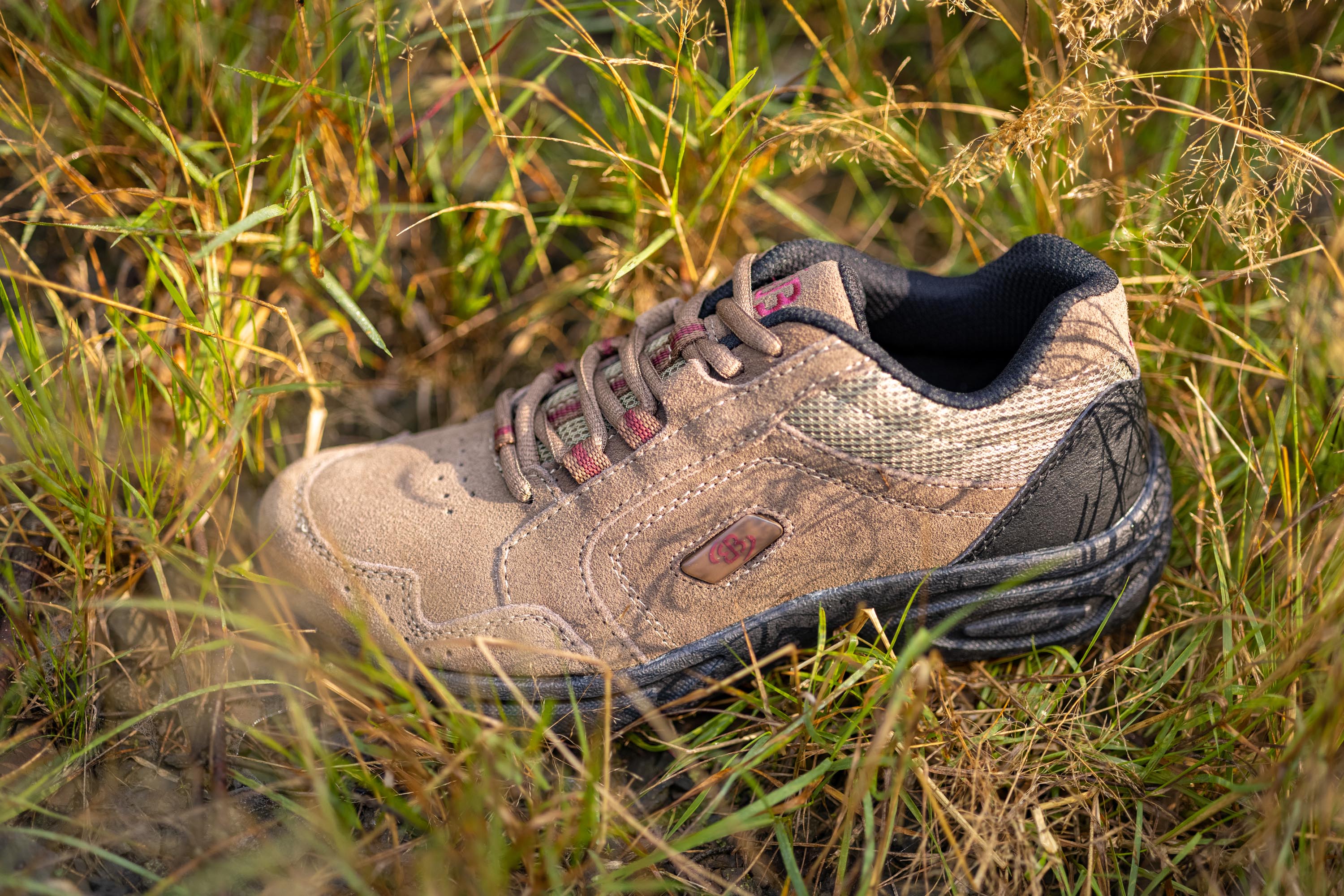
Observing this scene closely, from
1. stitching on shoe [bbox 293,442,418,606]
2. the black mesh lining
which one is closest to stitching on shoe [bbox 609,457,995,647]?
the black mesh lining

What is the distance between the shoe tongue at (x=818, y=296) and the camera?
5.03ft

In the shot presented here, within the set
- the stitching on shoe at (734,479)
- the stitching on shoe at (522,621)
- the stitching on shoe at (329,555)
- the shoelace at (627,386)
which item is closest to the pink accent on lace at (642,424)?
the shoelace at (627,386)

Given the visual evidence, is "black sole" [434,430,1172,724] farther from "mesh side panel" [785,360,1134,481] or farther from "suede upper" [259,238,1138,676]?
"mesh side panel" [785,360,1134,481]

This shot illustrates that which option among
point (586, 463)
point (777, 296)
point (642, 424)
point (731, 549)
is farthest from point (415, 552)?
point (777, 296)

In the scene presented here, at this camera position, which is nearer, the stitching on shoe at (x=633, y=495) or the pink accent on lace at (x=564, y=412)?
the stitching on shoe at (x=633, y=495)

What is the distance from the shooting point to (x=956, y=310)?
5.73 feet

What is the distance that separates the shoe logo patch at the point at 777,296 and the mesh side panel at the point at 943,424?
198mm

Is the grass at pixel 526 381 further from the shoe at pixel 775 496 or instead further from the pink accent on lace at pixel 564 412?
the pink accent on lace at pixel 564 412

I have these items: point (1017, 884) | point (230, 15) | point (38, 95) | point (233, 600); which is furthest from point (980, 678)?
point (38, 95)

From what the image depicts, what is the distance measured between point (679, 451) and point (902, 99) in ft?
6.12

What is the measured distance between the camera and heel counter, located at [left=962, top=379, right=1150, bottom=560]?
1.54m

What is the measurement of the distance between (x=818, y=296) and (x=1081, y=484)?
2.02ft

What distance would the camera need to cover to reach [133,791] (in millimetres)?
1564

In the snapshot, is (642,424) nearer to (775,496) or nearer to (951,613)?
(775,496)
